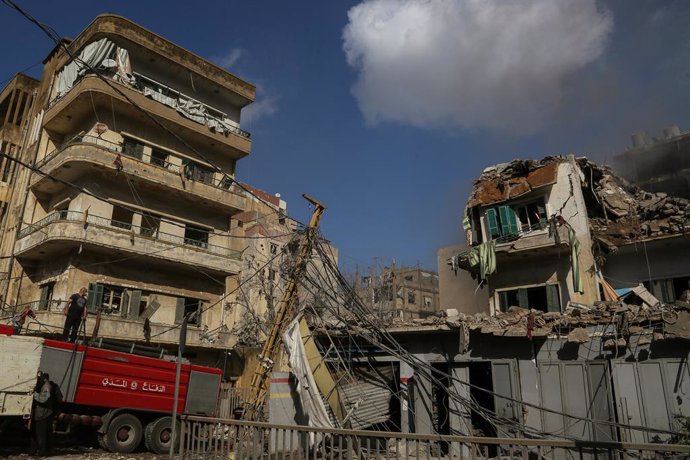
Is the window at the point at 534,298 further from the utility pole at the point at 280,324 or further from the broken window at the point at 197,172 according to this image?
the broken window at the point at 197,172

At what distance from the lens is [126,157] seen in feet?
75.8

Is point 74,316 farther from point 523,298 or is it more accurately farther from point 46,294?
point 523,298

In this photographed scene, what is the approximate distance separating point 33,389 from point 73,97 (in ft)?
54.8

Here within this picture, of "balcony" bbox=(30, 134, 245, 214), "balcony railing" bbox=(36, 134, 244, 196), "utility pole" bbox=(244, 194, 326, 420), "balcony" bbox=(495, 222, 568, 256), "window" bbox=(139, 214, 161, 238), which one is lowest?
"utility pole" bbox=(244, 194, 326, 420)

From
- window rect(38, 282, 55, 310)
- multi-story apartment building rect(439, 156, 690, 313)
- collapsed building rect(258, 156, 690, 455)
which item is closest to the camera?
collapsed building rect(258, 156, 690, 455)

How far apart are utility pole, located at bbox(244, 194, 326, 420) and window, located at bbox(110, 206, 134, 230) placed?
13008 mm

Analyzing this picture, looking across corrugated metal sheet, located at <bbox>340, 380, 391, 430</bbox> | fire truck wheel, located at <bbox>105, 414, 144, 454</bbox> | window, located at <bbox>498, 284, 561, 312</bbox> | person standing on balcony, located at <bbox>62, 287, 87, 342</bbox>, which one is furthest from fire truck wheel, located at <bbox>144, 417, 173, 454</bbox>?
window, located at <bbox>498, 284, 561, 312</bbox>

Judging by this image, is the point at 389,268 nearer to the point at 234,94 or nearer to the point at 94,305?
the point at 234,94

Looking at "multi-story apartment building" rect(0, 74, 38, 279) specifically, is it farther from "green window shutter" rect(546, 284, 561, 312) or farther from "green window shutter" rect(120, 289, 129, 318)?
"green window shutter" rect(546, 284, 561, 312)

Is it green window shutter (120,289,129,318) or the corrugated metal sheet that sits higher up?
green window shutter (120,289,129,318)

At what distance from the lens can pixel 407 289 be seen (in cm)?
6506

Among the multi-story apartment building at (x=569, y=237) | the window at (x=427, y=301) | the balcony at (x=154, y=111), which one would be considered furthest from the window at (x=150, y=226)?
the window at (x=427, y=301)

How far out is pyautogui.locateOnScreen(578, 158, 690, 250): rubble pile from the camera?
1956cm

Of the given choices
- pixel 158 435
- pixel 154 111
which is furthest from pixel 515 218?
pixel 154 111
